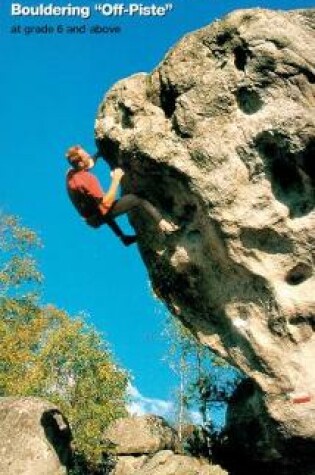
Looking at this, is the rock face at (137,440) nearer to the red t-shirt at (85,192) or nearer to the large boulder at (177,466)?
the large boulder at (177,466)

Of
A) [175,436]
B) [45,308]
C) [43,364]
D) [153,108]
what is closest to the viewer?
[153,108]

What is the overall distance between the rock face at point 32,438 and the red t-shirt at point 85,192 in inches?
276

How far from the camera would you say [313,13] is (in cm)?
1781

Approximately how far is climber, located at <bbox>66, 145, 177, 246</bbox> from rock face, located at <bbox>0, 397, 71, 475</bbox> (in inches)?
269

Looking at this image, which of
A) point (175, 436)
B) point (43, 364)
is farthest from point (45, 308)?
point (175, 436)

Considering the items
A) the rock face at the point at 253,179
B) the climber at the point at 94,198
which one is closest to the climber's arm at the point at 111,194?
the climber at the point at 94,198

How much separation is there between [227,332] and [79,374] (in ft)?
84.6

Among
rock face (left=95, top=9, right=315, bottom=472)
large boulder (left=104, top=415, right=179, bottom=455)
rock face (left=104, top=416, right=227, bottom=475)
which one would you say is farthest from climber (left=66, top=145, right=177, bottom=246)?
large boulder (left=104, top=415, right=179, bottom=455)

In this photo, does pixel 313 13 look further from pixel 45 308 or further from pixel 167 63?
pixel 45 308

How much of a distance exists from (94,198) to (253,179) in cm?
376

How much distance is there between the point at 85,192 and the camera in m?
17.4

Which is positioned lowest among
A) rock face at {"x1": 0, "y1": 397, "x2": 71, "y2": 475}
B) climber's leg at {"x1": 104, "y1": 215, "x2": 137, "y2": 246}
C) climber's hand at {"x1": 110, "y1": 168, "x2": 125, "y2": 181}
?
rock face at {"x1": 0, "y1": 397, "x2": 71, "y2": 475}

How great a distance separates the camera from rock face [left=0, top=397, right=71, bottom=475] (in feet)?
68.2

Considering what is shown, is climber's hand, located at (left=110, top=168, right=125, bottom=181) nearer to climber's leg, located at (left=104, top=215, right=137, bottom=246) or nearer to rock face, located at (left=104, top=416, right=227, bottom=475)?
climber's leg, located at (left=104, top=215, right=137, bottom=246)
